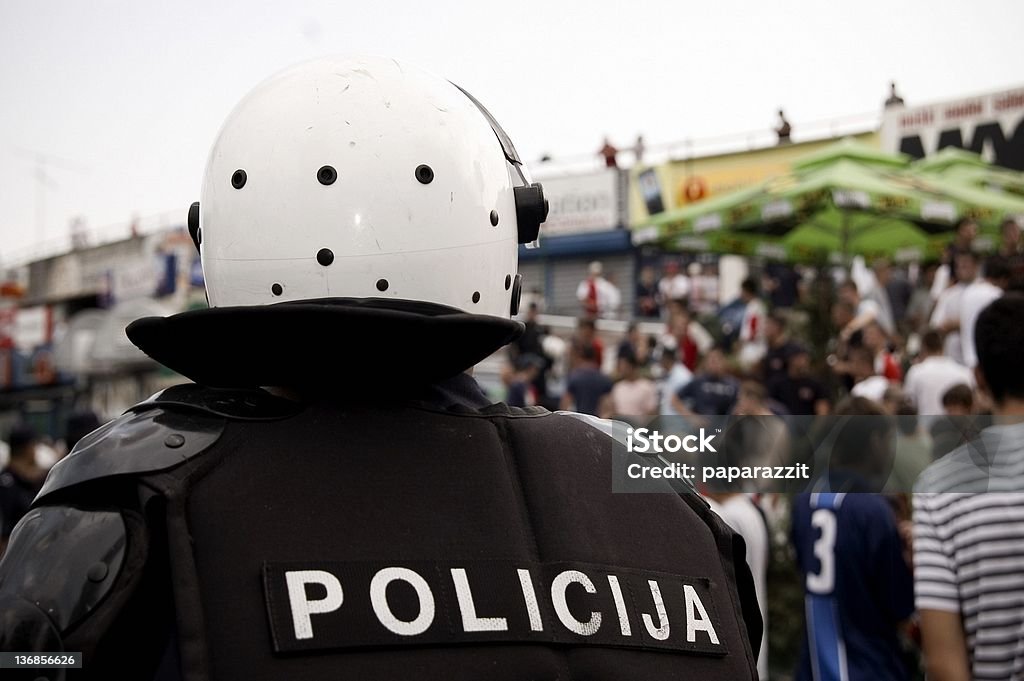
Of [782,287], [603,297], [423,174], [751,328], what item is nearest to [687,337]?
[751,328]

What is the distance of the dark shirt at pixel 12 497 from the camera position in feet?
24.6

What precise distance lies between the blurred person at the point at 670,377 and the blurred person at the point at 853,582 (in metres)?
4.11

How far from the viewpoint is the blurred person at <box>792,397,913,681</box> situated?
3887 mm

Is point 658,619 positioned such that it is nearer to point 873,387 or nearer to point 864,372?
point 873,387

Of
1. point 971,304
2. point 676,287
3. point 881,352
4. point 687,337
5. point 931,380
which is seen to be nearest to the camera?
point 931,380

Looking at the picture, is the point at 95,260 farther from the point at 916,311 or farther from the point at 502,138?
the point at 502,138

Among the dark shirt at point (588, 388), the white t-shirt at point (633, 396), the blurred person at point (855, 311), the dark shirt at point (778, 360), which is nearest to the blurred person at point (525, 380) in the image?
the dark shirt at point (588, 388)

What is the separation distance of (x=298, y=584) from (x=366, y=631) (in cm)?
10

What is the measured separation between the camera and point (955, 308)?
25.4ft

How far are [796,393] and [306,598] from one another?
23.1 feet

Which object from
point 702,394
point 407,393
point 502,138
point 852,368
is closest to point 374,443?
point 407,393

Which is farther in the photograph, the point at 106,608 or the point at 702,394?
the point at 702,394

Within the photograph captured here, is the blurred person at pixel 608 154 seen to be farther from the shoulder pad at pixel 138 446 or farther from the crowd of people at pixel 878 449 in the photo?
the shoulder pad at pixel 138 446

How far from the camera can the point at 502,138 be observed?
75.7 inches
